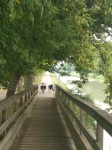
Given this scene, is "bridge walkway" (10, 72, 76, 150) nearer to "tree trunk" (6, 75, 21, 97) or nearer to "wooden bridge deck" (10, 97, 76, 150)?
"wooden bridge deck" (10, 97, 76, 150)

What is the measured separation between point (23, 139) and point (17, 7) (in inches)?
172

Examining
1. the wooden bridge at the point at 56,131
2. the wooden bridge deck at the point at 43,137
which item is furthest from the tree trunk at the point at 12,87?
the wooden bridge deck at the point at 43,137

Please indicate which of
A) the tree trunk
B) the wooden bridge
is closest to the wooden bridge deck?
the wooden bridge

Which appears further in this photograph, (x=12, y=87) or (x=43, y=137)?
(x=12, y=87)

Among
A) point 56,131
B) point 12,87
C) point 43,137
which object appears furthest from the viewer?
point 12,87

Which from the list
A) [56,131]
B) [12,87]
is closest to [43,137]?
[56,131]

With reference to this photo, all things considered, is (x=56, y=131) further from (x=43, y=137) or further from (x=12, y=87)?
(x=12, y=87)

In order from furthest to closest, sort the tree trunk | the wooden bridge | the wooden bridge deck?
the tree trunk, the wooden bridge deck, the wooden bridge

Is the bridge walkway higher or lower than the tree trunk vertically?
lower

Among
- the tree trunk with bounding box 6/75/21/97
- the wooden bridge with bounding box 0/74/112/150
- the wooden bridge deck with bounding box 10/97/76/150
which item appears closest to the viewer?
the wooden bridge with bounding box 0/74/112/150

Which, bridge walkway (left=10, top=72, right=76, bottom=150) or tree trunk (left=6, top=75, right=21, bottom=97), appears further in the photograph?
tree trunk (left=6, top=75, right=21, bottom=97)

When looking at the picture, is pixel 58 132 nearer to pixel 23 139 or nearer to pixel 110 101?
pixel 23 139

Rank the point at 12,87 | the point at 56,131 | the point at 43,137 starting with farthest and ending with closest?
the point at 12,87 → the point at 56,131 → the point at 43,137

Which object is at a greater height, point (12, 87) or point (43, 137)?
point (12, 87)
